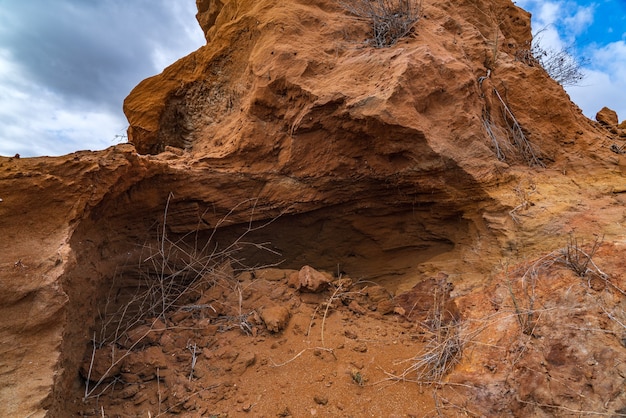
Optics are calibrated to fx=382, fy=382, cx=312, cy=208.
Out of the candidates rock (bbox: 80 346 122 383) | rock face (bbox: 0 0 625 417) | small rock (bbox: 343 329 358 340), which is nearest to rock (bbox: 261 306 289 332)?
rock face (bbox: 0 0 625 417)

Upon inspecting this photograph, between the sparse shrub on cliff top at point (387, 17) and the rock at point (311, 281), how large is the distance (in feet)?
6.73

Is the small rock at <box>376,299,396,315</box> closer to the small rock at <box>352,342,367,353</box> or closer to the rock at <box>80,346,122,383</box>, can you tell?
the small rock at <box>352,342,367,353</box>

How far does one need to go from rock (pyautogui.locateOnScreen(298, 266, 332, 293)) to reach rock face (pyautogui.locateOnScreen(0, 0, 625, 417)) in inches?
6.0

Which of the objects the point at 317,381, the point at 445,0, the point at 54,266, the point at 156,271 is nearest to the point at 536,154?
the point at 445,0

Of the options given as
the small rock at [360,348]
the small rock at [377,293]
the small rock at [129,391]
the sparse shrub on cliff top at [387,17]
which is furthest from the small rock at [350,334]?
the sparse shrub on cliff top at [387,17]

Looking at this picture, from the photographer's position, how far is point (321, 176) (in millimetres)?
3213

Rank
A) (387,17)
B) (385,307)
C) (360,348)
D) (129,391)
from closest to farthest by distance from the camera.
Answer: (129,391)
(360,348)
(385,307)
(387,17)

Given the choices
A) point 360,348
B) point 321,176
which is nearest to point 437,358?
point 360,348

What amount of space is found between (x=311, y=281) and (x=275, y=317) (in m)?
0.45

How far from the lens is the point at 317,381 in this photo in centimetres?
220

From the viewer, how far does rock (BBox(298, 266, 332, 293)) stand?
9.60 ft

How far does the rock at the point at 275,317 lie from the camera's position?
2577mm

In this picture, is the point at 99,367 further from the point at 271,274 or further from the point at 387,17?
the point at 387,17

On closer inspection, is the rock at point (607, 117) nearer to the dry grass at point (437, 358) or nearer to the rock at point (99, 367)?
the dry grass at point (437, 358)
